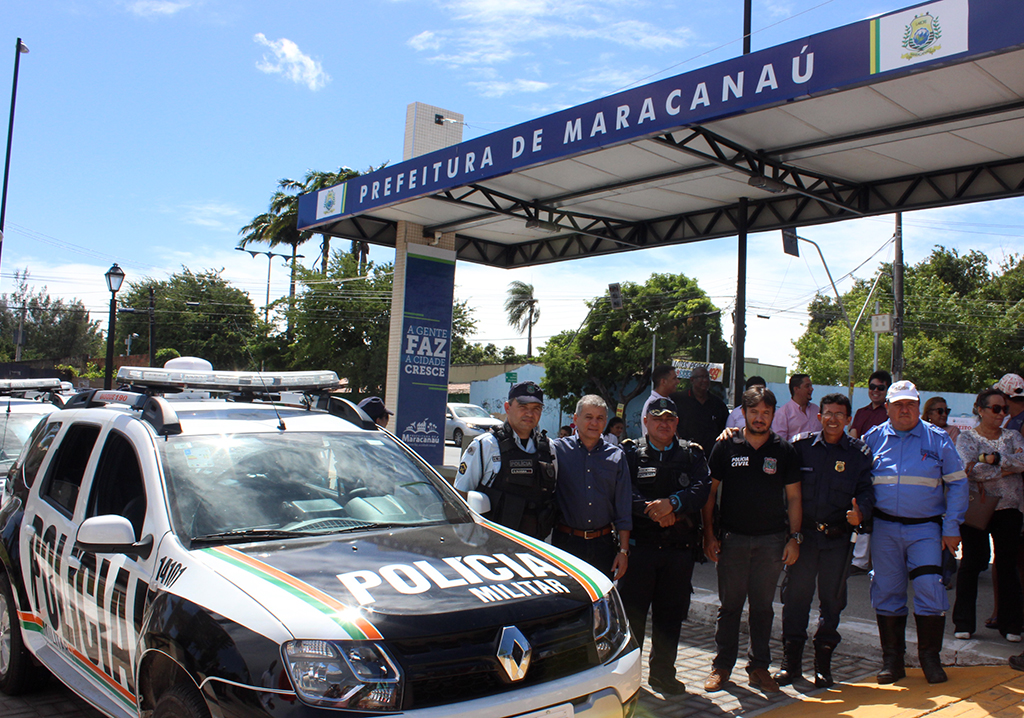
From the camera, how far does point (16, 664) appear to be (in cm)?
448

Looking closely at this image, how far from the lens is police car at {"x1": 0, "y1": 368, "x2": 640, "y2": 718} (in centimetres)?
267

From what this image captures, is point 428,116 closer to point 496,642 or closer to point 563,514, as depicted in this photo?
point 563,514

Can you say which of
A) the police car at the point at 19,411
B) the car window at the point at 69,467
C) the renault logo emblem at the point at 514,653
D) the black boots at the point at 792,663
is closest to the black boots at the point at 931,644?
the black boots at the point at 792,663

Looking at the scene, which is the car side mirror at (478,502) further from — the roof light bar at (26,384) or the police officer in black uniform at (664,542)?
the roof light bar at (26,384)

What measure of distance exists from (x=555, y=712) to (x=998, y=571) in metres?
4.62

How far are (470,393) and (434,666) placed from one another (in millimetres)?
50624

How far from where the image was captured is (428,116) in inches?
572

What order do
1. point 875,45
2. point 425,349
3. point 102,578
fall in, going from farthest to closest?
point 425,349 → point 875,45 → point 102,578

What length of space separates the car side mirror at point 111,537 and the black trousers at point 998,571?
549 cm

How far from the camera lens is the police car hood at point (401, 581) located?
273cm

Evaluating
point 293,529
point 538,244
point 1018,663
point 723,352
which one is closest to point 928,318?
point 723,352

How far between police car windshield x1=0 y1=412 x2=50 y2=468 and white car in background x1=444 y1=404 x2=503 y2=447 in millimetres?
17593

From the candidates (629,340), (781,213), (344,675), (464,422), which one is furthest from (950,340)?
(344,675)

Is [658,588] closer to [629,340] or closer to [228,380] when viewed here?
[228,380]
